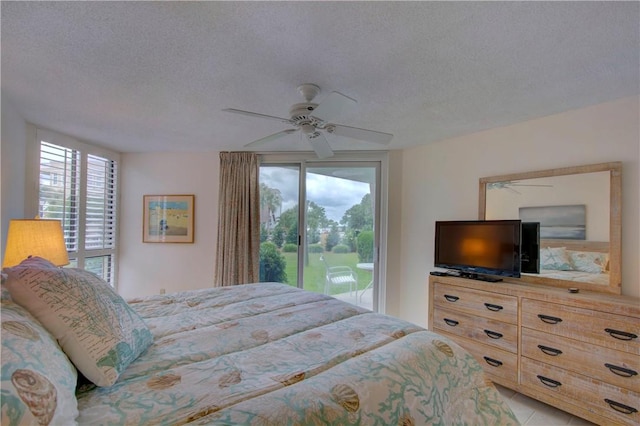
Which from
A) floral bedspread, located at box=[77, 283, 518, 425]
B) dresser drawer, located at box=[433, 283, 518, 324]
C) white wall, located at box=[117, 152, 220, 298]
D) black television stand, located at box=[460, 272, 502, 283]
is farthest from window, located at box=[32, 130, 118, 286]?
black television stand, located at box=[460, 272, 502, 283]

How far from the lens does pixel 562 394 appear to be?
2213 mm

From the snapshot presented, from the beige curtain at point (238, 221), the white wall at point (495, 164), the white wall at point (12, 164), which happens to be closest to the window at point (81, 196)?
the white wall at point (12, 164)

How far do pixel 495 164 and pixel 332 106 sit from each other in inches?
82.5

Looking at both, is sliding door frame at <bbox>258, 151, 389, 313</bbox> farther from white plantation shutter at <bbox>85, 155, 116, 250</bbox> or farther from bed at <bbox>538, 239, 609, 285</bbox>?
white plantation shutter at <bbox>85, 155, 116, 250</bbox>

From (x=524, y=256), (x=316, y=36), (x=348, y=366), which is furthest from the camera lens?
(x=524, y=256)

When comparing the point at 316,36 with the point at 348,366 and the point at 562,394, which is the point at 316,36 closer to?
the point at 348,366

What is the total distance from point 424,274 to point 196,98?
301cm

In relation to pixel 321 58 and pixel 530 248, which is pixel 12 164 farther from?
pixel 530 248

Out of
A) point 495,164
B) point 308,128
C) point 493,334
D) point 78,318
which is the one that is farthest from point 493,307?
point 78,318

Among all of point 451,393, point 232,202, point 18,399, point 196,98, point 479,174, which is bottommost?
point 451,393

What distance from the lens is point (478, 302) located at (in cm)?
272

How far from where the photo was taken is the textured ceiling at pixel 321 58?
142 cm

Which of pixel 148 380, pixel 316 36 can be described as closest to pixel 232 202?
pixel 316 36

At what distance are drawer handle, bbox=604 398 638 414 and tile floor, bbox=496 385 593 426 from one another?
289 mm
